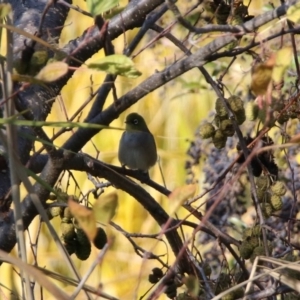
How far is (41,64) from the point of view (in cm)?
113

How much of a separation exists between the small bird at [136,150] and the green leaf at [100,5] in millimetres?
2521

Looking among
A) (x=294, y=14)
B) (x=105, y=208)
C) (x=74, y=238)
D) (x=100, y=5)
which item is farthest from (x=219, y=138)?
(x=105, y=208)

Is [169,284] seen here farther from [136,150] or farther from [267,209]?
[136,150]

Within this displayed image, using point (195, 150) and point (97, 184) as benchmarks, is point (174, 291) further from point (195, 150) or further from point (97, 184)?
point (195, 150)

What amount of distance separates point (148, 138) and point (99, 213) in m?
2.81

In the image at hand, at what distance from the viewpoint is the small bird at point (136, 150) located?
3496 millimetres

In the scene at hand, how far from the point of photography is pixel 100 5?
939mm

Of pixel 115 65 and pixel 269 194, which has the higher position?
pixel 115 65

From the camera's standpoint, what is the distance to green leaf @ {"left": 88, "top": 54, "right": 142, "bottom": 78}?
88cm

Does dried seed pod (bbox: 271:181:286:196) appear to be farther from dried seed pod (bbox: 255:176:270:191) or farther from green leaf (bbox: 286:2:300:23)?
green leaf (bbox: 286:2:300:23)

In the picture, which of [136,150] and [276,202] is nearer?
[276,202]

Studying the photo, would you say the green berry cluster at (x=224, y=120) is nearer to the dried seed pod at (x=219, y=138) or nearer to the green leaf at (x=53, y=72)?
the dried seed pod at (x=219, y=138)

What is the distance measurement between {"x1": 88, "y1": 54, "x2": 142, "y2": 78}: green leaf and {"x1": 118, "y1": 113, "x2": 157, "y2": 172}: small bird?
255 cm

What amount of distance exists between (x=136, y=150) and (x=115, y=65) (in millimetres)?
2624
